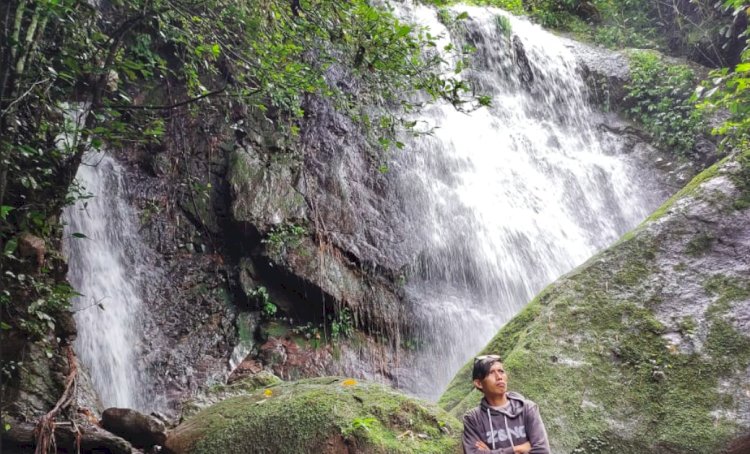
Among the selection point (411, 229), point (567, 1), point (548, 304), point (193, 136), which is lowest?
point (411, 229)

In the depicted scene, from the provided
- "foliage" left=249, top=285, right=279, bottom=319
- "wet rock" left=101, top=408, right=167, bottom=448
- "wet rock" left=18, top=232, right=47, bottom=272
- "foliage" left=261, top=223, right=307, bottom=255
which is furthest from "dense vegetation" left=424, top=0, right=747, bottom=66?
"wet rock" left=101, top=408, right=167, bottom=448

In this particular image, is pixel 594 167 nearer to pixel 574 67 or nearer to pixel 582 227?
pixel 582 227

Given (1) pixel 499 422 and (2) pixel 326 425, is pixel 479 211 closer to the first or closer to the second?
(1) pixel 499 422

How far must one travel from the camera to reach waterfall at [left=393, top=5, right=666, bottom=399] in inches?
384

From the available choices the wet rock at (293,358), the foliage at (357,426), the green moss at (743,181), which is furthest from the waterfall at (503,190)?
the foliage at (357,426)

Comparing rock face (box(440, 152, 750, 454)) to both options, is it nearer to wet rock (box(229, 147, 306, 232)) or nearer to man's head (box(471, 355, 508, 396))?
man's head (box(471, 355, 508, 396))

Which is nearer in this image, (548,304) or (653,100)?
(548,304)

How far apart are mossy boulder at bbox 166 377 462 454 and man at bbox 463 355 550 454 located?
301 millimetres

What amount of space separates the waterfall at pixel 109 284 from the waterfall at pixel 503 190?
4.24 meters

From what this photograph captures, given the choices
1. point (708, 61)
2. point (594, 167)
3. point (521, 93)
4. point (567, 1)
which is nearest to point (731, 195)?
point (594, 167)

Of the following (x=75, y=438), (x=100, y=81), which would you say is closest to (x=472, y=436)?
(x=75, y=438)

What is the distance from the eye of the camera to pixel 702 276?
4.58 m

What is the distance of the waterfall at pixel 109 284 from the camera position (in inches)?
286

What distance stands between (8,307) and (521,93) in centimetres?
1266
